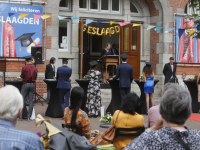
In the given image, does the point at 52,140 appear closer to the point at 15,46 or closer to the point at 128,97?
the point at 128,97

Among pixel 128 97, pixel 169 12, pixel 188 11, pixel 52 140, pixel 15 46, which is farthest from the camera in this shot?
pixel 188 11

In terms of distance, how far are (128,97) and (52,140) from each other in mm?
1450

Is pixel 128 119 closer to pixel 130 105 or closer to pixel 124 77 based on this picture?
pixel 130 105

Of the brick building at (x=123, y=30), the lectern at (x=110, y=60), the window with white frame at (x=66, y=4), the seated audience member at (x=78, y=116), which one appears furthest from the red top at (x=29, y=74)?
the window with white frame at (x=66, y=4)

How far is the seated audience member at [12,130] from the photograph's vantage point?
2.19 m

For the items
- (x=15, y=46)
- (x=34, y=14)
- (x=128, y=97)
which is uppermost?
(x=34, y=14)

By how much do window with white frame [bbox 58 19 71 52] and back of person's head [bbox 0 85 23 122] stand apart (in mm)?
13275

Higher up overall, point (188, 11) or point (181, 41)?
point (188, 11)

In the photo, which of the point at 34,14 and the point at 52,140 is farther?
the point at 34,14

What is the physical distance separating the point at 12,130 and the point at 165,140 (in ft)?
3.20

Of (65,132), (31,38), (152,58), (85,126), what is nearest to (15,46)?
(31,38)

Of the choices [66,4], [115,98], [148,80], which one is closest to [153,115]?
[148,80]

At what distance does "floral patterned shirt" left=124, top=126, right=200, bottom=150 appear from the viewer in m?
2.13

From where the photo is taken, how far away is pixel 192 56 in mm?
16797
